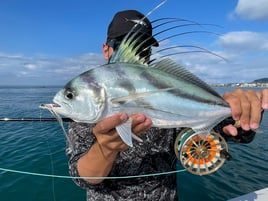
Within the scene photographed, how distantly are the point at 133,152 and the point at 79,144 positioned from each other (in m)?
0.57

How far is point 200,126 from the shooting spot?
2311 millimetres

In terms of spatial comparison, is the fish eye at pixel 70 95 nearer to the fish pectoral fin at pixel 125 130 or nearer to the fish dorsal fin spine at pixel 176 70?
the fish pectoral fin at pixel 125 130

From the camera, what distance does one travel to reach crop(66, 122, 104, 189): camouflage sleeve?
103 inches

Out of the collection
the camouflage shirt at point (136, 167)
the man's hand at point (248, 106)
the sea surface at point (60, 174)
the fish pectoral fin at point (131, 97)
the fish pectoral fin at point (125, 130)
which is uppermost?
the fish pectoral fin at point (131, 97)

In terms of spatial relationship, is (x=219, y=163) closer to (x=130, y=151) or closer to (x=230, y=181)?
(x=130, y=151)

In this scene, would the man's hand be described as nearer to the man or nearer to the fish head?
→ the man

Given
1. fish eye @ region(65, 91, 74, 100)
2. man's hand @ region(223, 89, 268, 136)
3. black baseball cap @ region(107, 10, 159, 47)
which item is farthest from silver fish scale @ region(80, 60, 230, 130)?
black baseball cap @ region(107, 10, 159, 47)

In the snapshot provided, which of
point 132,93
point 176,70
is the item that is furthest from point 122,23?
point 132,93

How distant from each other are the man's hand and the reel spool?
37cm

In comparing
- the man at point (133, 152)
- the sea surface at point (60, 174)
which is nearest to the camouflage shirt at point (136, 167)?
the man at point (133, 152)

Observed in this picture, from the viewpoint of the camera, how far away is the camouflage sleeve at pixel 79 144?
2.61 m

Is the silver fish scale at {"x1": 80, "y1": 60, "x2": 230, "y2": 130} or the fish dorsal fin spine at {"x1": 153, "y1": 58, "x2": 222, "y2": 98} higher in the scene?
the fish dorsal fin spine at {"x1": 153, "y1": 58, "x2": 222, "y2": 98}

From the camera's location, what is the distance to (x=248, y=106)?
2.35 m

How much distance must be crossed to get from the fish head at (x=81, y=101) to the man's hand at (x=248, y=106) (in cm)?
116
